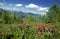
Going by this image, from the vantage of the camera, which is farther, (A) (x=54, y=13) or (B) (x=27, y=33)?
(A) (x=54, y=13)

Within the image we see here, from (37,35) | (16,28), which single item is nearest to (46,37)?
(37,35)

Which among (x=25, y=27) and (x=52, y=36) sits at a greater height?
(x=25, y=27)

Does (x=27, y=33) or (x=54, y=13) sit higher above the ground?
(x=27, y=33)

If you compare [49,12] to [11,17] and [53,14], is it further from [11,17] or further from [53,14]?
[11,17]

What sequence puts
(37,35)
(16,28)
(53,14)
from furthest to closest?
(53,14)
(16,28)
(37,35)

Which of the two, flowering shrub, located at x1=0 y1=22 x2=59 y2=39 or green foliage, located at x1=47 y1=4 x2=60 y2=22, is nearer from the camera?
flowering shrub, located at x1=0 y1=22 x2=59 y2=39

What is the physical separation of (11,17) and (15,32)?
3329cm

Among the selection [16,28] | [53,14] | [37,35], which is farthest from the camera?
[53,14]

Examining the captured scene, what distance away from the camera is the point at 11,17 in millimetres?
40312

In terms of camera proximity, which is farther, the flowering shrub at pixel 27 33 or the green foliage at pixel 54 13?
the green foliage at pixel 54 13

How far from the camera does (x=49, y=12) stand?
38.8m

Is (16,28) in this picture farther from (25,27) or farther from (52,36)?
(52,36)

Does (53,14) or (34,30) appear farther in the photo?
(53,14)

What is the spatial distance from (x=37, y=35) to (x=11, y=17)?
33491mm
